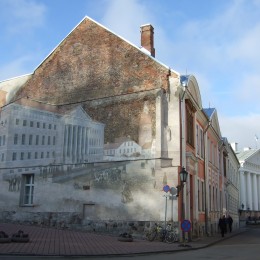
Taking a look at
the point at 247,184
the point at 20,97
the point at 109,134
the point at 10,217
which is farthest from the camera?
the point at 247,184

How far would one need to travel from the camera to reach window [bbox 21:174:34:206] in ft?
76.7

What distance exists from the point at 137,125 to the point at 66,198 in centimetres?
568

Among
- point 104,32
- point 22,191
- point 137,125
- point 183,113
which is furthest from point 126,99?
point 22,191

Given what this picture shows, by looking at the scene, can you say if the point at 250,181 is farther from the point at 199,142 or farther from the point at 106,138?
the point at 106,138

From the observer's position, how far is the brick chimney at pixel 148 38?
80.0 feet

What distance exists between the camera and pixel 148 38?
80.3ft

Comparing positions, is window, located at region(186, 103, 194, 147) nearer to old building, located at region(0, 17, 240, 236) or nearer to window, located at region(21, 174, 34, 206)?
old building, located at region(0, 17, 240, 236)

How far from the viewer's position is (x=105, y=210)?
20.8 m

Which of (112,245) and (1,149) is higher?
(1,149)

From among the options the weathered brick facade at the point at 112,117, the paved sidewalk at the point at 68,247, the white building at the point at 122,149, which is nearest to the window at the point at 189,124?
the weathered brick facade at the point at 112,117

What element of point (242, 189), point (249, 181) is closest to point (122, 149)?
point (242, 189)

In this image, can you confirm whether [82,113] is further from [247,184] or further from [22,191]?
[247,184]

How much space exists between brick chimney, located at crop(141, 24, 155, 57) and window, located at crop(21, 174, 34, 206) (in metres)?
10.4

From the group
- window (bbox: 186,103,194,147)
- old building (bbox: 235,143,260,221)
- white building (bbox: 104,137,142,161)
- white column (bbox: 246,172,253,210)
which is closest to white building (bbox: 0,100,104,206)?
white building (bbox: 104,137,142,161)
